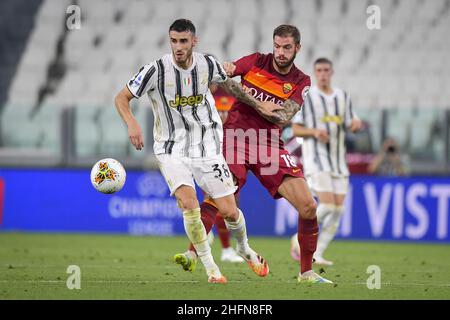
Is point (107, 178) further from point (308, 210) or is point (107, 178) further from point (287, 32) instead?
point (287, 32)

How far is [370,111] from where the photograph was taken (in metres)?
16.1

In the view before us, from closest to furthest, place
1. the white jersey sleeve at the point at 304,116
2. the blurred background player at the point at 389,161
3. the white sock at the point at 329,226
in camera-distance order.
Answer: the white sock at the point at 329,226 → the white jersey sleeve at the point at 304,116 → the blurred background player at the point at 389,161

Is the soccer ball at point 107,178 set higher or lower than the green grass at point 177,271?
higher

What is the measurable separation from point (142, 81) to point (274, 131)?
130 cm

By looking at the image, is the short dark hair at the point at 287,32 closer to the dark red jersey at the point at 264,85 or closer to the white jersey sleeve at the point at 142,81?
the dark red jersey at the point at 264,85

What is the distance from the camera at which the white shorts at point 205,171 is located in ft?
25.1

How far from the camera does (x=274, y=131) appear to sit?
8.20 m

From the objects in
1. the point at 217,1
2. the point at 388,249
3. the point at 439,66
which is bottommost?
the point at 388,249

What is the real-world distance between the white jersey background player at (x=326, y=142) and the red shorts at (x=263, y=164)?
2.79 metres

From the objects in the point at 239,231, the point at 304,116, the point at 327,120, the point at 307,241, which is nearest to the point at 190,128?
the point at 239,231

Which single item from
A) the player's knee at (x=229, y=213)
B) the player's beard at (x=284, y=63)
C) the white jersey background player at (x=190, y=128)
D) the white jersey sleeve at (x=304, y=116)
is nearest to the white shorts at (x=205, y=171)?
the white jersey background player at (x=190, y=128)
